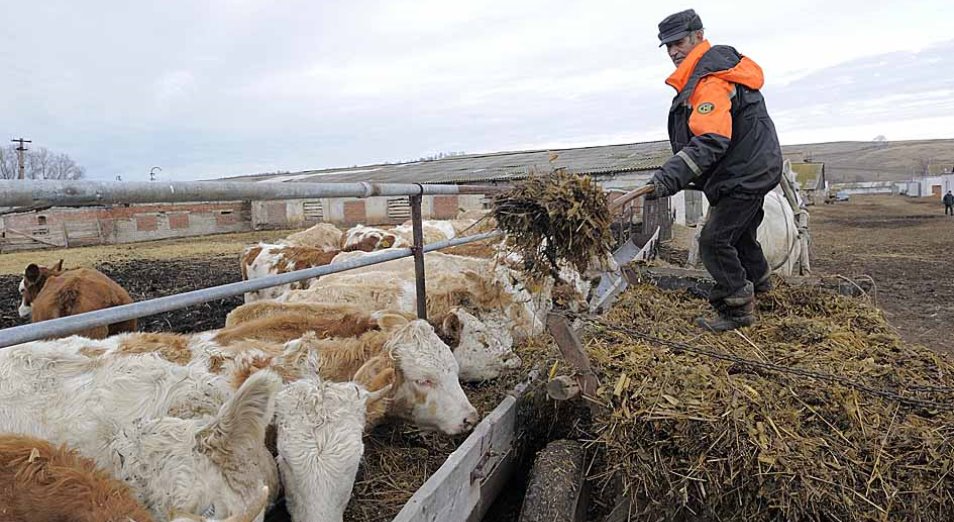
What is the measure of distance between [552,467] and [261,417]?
53.3 inches

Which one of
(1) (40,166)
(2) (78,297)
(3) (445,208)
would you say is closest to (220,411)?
(2) (78,297)

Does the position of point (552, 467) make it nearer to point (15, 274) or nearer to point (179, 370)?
point (179, 370)

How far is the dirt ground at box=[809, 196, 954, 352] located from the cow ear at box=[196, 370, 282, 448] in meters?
6.94

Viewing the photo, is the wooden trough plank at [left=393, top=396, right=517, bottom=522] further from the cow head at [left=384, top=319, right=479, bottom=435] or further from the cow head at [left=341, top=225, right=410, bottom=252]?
the cow head at [left=341, top=225, right=410, bottom=252]

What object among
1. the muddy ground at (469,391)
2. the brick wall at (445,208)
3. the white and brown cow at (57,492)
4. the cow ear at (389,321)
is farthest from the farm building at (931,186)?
the white and brown cow at (57,492)

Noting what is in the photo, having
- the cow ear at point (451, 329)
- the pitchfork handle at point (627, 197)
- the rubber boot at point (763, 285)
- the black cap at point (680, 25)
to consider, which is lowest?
the cow ear at point (451, 329)

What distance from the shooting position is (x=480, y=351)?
4402mm

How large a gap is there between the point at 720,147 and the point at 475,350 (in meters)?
2.07

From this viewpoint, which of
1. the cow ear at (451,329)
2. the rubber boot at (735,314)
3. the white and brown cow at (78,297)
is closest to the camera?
the rubber boot at (735,314)

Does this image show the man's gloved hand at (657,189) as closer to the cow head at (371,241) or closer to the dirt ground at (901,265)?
the dirt ground at (901,265)

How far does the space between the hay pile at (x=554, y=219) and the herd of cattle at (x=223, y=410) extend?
0.38m

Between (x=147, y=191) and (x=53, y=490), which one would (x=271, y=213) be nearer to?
(x=147, y=191)

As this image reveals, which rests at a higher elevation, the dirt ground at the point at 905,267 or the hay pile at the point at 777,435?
the hay pile at the point at 777,435

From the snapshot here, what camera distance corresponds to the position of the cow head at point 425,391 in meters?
3.46
